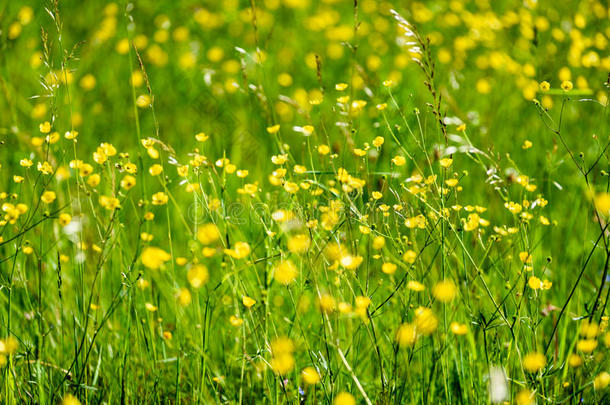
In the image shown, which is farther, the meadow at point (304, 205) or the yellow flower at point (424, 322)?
the meadow at point (304, 205)

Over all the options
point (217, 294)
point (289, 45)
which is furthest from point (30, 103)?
point (217, 294)

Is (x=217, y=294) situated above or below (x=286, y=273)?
below

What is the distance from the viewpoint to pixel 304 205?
4.83 feet

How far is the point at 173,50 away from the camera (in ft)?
12.8

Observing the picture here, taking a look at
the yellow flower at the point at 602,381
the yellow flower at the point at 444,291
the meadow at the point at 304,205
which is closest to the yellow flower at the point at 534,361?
the meadow at the point at 304,205

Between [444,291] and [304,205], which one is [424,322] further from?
[304,205]

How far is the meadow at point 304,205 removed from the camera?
1443mm

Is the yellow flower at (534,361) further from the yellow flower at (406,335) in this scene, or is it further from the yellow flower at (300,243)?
the yellow flower at (300,243)

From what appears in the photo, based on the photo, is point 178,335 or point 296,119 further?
point 296,119

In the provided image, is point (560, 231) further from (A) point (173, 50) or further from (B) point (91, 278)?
(A) point (173, 50)

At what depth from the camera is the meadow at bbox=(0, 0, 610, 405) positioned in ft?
4.74

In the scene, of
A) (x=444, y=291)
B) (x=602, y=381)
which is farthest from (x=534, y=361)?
(x=444, y=291)

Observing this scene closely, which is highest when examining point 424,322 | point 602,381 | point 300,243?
point 300,243

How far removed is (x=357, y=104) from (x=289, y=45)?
7.83 feet
